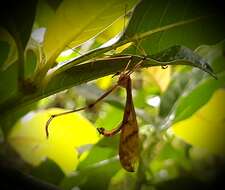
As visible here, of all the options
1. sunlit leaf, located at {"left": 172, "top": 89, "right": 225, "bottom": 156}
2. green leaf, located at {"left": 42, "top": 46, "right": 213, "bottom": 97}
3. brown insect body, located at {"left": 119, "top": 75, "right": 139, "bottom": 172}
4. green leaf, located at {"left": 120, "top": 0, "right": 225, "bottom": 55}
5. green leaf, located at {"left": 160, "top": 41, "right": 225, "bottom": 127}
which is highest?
green leaf, located at {"left": 42, "top": 46, "right": 213, "bottom": 97}

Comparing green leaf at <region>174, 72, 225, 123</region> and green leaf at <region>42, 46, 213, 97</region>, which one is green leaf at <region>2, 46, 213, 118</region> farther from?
green leaf at <region>174, 72, 225, 123</region>

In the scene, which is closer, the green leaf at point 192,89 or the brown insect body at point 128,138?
the brown insect body at point 128,138

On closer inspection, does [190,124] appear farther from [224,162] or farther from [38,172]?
[38,172]

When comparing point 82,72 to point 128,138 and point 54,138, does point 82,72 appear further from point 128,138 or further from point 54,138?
point 54,138

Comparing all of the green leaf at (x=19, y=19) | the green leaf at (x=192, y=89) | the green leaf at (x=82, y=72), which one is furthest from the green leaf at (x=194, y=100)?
the green leaf at (x=19, y=19)

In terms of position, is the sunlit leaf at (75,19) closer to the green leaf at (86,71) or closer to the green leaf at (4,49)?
the green leaf at (86,71)

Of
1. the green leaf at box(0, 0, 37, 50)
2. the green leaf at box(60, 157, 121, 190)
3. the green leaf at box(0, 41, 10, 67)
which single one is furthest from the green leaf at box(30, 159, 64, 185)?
the green leaf at box(0, 0, 37, 50)
